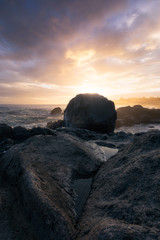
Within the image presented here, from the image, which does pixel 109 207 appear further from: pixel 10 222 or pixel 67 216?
pixel 10 222

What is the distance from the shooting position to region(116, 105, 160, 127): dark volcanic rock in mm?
20141

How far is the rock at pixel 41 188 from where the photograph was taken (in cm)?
185

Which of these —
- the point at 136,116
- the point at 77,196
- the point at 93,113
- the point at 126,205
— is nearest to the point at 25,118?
the point at 93,113

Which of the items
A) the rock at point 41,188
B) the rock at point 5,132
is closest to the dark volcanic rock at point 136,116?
the rock at point 5,132

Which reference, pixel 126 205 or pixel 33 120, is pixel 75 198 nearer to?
pixel 126 205

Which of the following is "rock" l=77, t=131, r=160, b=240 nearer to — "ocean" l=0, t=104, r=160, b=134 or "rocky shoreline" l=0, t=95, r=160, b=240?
"rocky shoreline" l=0, t=95, r=160, b=240

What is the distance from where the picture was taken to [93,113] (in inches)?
470

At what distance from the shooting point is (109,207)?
2027 mm

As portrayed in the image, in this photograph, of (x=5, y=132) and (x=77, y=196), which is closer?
(x=77, y=196)

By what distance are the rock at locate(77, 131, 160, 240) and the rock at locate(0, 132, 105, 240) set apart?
31 centimetres

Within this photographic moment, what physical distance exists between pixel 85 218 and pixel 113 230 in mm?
657

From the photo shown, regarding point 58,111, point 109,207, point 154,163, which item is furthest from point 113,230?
point 58,111

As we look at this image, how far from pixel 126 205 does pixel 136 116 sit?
22075mm

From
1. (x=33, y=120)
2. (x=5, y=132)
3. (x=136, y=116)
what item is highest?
(x=136, y=116)
